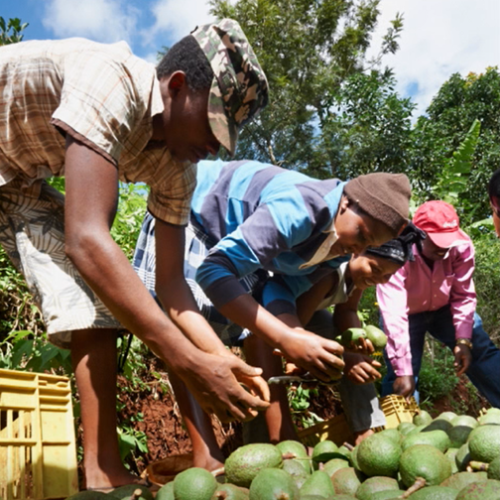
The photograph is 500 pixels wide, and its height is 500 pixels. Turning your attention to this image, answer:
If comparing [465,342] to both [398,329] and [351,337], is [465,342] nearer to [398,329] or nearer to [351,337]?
[398,329]

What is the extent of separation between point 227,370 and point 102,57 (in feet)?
3.44

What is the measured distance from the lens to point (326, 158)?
16.7 meters

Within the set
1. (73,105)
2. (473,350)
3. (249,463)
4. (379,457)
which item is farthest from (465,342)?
(73,105)

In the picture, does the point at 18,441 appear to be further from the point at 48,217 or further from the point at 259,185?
the point at 259,185

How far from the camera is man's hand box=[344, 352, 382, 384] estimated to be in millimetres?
3070

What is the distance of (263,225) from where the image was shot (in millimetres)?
2617

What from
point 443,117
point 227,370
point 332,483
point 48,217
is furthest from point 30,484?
point 443,117

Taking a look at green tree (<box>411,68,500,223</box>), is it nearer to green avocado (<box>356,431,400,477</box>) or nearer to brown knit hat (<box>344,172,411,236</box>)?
brown knit hat (<box>344,172,411,236</box>)

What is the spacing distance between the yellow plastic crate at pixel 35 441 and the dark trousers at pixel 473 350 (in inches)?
116

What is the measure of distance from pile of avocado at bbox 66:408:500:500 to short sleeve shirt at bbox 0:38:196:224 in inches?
44.4

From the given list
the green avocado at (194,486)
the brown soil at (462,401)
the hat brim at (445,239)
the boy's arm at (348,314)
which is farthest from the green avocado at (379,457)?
the brown soil at (462,401)

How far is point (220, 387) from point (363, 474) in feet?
3.03

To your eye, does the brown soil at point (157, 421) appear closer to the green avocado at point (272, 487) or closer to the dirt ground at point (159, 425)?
the dirt ground at point (159, 425)

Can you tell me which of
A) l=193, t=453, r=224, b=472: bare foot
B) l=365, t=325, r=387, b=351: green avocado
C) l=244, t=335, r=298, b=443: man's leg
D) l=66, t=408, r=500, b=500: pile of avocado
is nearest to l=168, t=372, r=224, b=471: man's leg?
l=193, t=453, r=224, b=472: bare foot
